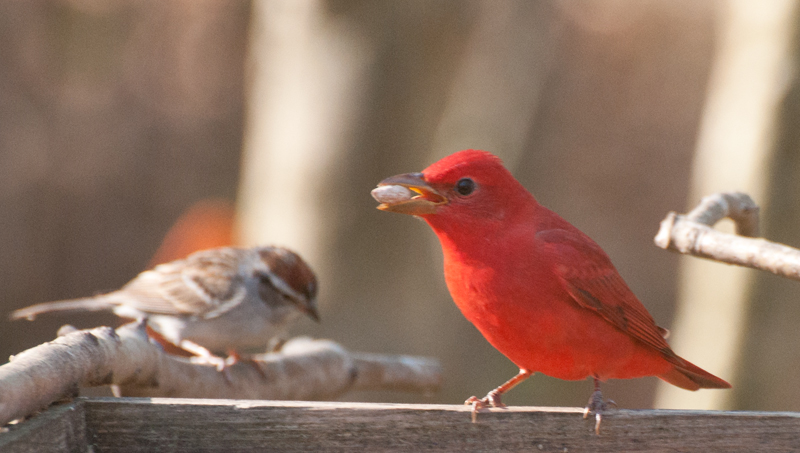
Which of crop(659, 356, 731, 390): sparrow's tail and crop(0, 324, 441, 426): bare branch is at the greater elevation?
crop(659, 356, 731, 390): sparrow's tail

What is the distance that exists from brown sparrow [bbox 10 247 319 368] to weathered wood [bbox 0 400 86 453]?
211 cm

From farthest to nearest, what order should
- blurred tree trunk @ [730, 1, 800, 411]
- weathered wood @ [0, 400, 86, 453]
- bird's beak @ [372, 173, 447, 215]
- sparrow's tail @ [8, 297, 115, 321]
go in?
1. blurred tree trunk @ [730, 1, 800, 411]
2. sparrow's tail @ [8, 297, 115, 321]
3. bird's beak @ [372, 173, 447, 215]
4. weathered wood @ [0, 400, 86, 453]

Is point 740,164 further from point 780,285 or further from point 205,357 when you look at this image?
point 205,357

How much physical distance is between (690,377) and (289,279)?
7.49 feet

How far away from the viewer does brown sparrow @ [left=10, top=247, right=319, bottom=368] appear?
4.43 m

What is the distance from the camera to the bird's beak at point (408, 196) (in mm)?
2492

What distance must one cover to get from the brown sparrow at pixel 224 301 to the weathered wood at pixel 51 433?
2113 millimetres

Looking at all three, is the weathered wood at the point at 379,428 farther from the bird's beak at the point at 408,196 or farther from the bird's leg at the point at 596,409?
the bird's beak at the point at 408,196

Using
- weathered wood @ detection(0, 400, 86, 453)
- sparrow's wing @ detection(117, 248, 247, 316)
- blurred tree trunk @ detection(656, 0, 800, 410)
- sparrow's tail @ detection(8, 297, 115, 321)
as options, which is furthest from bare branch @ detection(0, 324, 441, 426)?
blurred tree trunk @ detection(656, 0, 800, 410)

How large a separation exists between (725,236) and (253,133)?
4.90m

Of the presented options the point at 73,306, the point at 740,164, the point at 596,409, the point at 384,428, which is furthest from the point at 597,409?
the point at 740,164

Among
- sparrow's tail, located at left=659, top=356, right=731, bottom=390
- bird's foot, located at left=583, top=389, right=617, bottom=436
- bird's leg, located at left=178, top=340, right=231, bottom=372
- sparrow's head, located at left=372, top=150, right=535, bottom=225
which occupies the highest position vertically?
sparrow's head, located at left=372, top=150, right=535, bottom=225

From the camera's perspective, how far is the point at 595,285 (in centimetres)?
269

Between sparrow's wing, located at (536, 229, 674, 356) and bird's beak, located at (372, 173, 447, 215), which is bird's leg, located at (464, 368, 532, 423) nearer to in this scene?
sparrow's wing, located at (536, 229, 674, 356)
